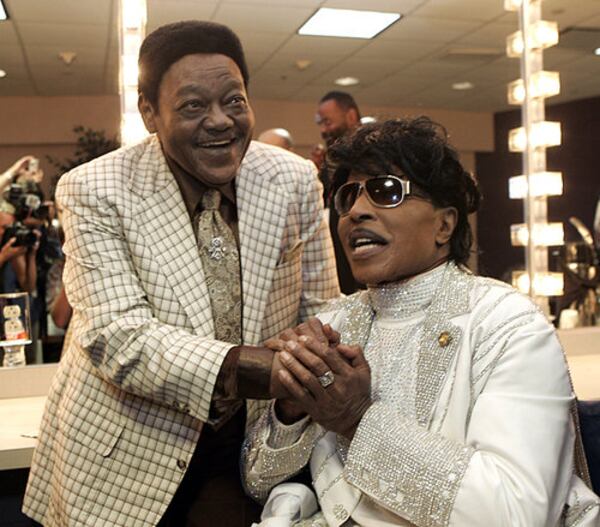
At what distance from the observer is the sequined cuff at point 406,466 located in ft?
3.44

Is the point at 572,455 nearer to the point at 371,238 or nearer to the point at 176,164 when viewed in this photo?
the point at 371,238

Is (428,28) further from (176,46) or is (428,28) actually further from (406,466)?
(406,466)

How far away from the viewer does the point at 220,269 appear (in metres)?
1.50

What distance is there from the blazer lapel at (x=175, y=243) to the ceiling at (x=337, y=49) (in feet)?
3.95

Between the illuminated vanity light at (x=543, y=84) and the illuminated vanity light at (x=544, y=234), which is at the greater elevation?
the illuminated vanity light at (x=543, y=84)

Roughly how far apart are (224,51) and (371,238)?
1.62ft

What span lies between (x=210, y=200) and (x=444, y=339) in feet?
1.96

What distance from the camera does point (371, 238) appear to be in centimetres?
128

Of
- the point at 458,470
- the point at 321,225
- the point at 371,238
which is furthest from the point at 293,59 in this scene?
the point at 458,470

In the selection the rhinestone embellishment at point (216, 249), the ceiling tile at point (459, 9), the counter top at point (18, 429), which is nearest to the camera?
the rhinestone embellishment at point (216, 249)

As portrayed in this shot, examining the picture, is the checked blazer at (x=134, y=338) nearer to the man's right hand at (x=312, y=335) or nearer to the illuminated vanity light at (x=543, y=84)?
the man's right hand at (x=312, y=335)

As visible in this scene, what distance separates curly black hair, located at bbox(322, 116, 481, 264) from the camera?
1.28 meters

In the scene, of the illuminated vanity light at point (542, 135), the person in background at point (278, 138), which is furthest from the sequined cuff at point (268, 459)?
the person in background at point (278, 138)

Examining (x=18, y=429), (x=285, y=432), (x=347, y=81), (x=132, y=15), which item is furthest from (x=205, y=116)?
(x=347, y=81)
